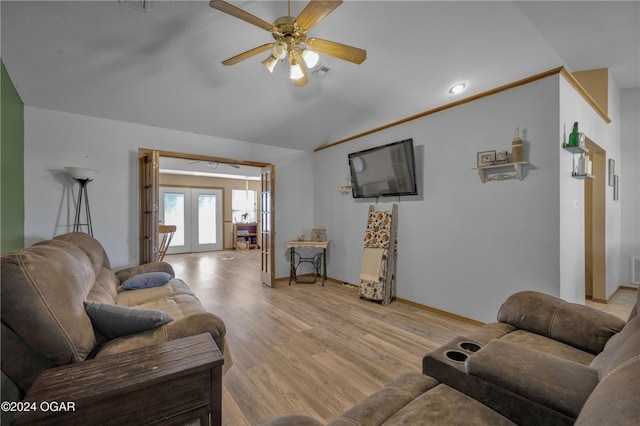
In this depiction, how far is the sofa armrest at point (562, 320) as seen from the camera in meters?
1.43

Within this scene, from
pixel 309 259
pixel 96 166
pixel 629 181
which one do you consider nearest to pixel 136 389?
pixel 96 166

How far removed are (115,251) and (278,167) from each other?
9.13ft

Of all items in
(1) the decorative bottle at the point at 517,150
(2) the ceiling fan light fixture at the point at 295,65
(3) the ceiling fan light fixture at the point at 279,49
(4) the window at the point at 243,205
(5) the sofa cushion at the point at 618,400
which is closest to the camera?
(5) the sofa cushion at the point at 618,400

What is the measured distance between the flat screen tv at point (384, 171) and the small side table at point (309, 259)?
113cm

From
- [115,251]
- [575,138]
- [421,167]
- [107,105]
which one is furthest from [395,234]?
[107,105]

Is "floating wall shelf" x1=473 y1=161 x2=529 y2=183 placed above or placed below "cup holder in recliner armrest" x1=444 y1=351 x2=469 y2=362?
above

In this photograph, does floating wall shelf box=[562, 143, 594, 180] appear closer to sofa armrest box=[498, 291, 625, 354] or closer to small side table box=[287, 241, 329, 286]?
sofa armrest box=[498, 291, 625, 354]

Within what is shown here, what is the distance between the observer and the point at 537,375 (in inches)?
37.6

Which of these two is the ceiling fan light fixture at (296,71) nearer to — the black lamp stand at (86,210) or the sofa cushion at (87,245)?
the sofa cushion at (87,245)

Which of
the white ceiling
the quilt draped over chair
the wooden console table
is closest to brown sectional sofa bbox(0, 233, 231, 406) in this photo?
the wooden console table

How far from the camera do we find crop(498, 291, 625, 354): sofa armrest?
1.43m

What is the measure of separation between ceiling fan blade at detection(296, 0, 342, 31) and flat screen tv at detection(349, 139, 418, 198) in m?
2.11

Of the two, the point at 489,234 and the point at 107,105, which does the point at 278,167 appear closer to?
the point at 107,105

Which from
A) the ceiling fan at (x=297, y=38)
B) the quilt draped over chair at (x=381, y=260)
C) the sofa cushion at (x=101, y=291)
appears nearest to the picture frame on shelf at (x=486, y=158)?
the quilt draped over chair at (x=381, y=260)
